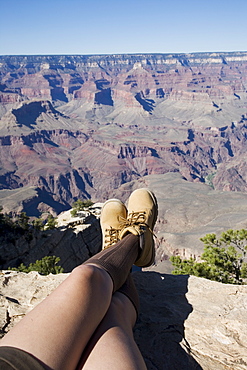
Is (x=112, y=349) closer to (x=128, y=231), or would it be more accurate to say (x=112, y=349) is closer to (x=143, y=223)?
(x=128, y=231)

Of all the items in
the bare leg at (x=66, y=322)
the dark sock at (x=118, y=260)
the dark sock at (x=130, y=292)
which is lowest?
the dark sock at (x=130, y=292)

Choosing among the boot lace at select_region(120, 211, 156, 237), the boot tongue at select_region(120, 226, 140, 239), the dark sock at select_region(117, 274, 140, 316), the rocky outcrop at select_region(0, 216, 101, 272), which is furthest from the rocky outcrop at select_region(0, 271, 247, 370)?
the rocky outcrop at select_region(0, 216, 101, 272)

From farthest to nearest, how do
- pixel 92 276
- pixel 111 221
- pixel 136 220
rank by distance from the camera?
1. pixel 111 221
2. pixel 136 220
3. pixel 92 276

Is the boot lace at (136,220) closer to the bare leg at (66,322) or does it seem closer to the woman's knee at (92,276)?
the woman's knee at (92,276)

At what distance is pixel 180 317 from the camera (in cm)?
379

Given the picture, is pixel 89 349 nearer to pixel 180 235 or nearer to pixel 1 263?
pixel 1 263

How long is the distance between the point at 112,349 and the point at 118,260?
1418 millimetres

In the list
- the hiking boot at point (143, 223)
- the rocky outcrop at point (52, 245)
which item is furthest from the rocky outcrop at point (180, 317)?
the rocky outcrop at point (52, 245)

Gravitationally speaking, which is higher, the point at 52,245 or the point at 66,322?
the point at 66,322

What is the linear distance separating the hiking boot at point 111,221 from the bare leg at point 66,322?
96.1 inches

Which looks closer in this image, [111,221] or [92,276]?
[92,276]

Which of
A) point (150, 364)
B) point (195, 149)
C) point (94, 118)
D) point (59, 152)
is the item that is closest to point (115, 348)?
point (150, 364)

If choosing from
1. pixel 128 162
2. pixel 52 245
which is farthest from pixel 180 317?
pixel 128 162

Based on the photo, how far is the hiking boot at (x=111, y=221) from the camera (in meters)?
5.17
